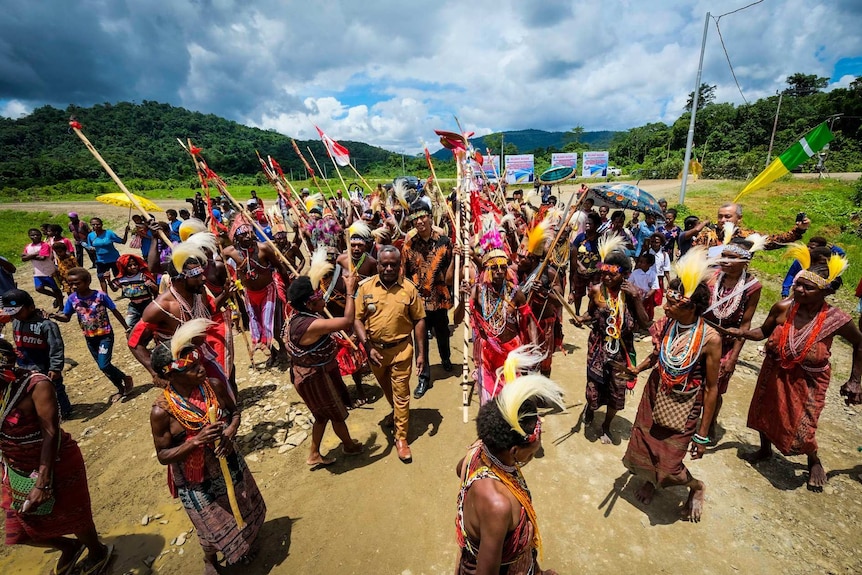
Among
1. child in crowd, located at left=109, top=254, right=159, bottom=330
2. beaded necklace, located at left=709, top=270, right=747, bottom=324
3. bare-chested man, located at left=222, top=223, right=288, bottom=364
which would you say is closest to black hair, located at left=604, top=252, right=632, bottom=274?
beaded necklace, located at left=709, top=270, right=747, bottom=324

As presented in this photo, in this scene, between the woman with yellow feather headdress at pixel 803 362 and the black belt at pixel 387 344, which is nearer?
the woman with yellow feather headdress at pixel 803 362

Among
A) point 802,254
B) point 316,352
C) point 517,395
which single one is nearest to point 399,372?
point 316,352

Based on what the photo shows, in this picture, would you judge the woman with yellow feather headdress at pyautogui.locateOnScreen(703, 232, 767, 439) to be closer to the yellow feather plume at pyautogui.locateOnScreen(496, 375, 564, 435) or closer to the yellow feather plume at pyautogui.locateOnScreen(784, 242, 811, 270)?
the yellow feather plume at pyautogui.locateOnScreen(784, 242, 811, 270)

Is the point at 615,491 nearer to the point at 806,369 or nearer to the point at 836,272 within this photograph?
the point at 806,369

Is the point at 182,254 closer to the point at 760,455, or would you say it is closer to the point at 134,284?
the point at 134,284

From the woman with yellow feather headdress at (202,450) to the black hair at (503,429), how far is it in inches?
76.4

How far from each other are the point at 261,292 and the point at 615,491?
524cm

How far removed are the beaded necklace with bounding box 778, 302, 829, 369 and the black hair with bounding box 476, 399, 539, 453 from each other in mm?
3189

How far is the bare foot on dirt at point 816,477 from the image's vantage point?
3.59m

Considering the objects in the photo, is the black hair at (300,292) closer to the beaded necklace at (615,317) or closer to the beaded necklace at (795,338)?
the beaded necklace at (615,317)

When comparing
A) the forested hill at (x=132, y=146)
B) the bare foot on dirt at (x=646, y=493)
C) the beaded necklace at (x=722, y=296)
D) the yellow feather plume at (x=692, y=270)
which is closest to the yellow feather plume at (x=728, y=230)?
the beaded necklace at (x=722, y=296)

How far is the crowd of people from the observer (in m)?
Result: 2.45

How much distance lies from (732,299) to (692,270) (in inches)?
65.6

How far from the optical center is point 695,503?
3328mm
